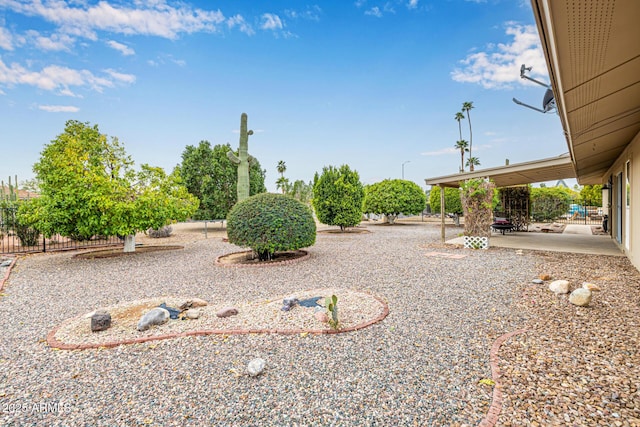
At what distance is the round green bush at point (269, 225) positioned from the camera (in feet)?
23.5

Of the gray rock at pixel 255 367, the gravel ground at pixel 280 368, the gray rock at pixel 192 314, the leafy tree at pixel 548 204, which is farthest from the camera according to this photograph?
the leafy tree at pixel 548 204

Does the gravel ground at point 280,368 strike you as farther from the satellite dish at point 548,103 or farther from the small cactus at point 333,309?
the satellite dish at point 548,103

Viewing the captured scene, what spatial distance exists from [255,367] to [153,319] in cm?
185

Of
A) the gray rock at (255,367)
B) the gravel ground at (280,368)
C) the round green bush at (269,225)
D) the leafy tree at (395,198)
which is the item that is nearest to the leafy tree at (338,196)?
the leafy tree at (395,198)

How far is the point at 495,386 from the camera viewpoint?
88.7 inches

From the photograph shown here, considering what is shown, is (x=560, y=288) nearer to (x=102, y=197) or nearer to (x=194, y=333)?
(x=194, y=333)

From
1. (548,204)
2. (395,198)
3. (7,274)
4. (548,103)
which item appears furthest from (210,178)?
(548,204)

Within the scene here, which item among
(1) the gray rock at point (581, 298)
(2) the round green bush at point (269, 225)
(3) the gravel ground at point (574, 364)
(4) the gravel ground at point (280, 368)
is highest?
(2) the round green bush at point (269, 225)

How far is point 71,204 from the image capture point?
7.50 meters

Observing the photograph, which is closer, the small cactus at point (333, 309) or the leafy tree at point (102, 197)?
the small cactus at point (333, 309)

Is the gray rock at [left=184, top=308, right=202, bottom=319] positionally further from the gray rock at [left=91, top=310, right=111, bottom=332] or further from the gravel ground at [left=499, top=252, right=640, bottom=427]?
the gravel ground at [left=499, top=252, right=640, bottom=427]

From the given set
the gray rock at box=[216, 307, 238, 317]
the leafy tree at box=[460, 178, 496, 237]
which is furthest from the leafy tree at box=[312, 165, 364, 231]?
the gray rock at box=[216, 307, 238, 317]

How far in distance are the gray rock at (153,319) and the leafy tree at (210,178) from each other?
13541 mm

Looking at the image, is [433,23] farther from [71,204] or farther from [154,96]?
[71,204]
